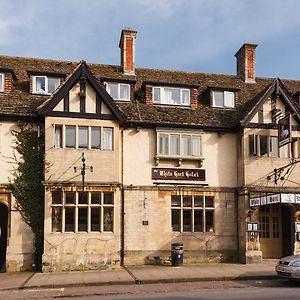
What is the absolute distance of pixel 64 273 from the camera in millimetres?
19406

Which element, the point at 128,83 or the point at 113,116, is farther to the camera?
the point at 128,83

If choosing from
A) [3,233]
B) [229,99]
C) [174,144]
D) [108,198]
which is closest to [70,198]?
[108,198]

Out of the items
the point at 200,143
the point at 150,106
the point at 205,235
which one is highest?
the point at 150,106

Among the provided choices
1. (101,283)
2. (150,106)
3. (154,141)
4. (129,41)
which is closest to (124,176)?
(154,141)

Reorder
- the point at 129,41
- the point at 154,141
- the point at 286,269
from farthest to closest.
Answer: the point at 129,41 → the point at 154,141 → the point at 286,269

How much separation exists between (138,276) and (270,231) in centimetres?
869

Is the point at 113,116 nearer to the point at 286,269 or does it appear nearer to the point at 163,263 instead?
the point at 163,263

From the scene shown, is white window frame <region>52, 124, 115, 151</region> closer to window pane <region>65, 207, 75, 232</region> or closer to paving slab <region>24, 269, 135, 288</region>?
window pane <region>65, 207, 75, 232</region>

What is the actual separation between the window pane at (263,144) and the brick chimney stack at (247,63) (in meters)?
5.61

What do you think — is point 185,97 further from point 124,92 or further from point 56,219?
point 56,219

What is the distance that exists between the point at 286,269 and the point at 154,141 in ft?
30.6

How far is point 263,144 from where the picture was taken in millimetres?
22828

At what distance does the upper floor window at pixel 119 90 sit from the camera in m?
23.7

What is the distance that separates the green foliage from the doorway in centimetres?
1063
